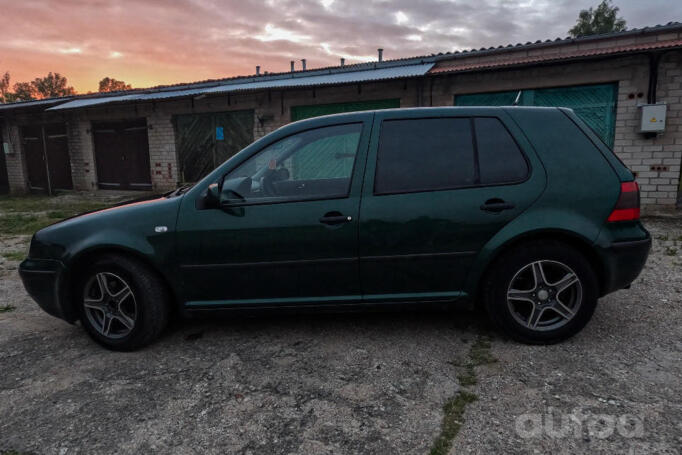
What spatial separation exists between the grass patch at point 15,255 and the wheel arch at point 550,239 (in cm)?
598

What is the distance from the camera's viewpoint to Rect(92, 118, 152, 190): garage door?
14.4 m

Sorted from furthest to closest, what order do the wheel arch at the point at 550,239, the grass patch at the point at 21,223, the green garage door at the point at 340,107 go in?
1. the green garage door at the point at 340,107
2. the grass patch at the point at 21,223
3. the wheel arch at the point at 550,239

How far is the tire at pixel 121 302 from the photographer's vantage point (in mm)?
2926

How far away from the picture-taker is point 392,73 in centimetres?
1024

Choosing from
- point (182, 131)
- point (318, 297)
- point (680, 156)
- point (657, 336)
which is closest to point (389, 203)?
point (318, 297)

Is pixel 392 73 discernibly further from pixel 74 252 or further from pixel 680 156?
pixel 74 252

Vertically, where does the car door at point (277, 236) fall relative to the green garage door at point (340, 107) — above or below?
below

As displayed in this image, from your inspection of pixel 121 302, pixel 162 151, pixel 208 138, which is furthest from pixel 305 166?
pixel 162 151

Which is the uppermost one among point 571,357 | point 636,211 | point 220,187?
point 220,187

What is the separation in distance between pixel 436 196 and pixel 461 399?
4.11 ft

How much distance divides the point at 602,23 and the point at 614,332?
3966cm

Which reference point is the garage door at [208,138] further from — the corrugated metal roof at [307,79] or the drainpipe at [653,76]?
the drainpipe at [653,76]

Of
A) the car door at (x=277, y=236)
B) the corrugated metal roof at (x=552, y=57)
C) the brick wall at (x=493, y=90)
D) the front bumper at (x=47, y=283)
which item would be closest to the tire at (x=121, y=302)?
the front bumper at (x=47, y=283)

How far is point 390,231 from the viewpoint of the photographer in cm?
279
